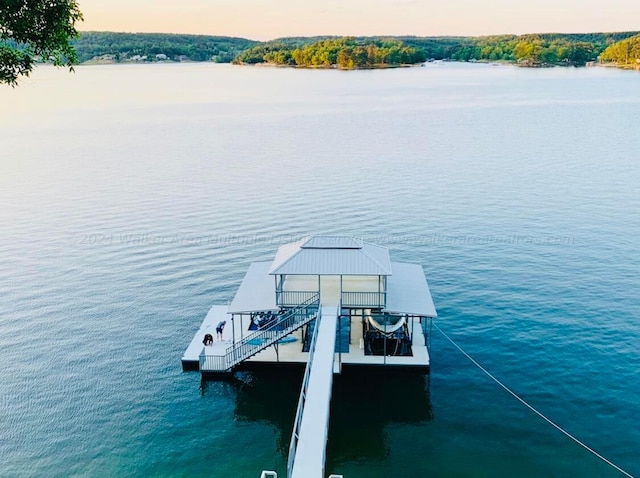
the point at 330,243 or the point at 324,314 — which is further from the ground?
the point at 330,243

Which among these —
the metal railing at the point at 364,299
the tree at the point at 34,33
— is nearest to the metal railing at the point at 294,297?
the metal railing at the point at 364,299

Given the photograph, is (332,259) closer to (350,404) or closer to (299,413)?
(350,404)

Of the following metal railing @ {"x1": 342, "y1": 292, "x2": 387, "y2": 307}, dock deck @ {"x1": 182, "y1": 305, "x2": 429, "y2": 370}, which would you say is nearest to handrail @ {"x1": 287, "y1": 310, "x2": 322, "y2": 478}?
metal railing @ {"x1": 342, "y1": 292, "x2": 387, "y2": 307}

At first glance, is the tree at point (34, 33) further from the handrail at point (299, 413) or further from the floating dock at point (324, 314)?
the floating dock at point (324, 314)

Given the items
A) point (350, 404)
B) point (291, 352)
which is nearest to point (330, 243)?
point (291, 352)

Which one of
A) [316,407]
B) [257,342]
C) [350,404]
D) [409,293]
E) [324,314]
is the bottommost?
[350,404]

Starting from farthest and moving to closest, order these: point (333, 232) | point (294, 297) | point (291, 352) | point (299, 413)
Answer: point (333, 232) → point (291, 352) → point (294, 297) → point (299, 413)

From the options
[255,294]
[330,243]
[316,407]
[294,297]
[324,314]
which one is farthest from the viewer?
[255,294]
